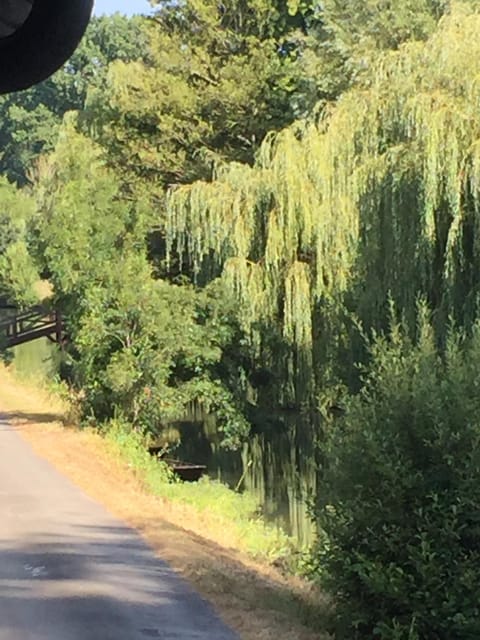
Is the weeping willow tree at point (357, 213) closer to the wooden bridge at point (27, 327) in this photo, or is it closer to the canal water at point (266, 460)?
the canal water at point (266, 460)

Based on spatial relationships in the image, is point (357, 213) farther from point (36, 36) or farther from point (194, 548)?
point (36, 36)

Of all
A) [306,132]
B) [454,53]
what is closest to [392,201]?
[454,53]

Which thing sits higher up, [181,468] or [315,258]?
[315,258]

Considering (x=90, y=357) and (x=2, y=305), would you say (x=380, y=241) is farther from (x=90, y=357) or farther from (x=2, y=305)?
(x=2, y=305)

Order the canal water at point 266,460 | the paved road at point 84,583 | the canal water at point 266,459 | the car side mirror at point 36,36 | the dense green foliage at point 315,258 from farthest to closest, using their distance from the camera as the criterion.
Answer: the canal water at point 266,460 → the canal water at point 266,459 → the paved road at point 84,583 → the dense green foliage at point 315,258 → the car side mirror at point 36,36

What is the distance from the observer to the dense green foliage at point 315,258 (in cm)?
582

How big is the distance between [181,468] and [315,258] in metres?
4.54

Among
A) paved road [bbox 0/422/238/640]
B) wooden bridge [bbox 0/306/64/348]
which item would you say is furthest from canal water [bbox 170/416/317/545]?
wooden bridge [bbox 0/306/64/348]

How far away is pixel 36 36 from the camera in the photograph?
5.70ft

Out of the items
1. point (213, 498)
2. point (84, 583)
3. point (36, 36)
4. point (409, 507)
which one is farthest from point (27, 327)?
point (36, 36)

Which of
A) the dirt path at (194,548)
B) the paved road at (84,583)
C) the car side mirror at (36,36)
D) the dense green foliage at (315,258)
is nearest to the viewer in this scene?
the car side mirror at (36,36)

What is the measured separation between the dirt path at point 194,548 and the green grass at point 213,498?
33cm

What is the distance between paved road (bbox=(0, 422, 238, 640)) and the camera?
6.09m

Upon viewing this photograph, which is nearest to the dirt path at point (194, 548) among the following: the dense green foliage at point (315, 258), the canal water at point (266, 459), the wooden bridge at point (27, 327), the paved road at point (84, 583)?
the paved road at point (84, 583)
